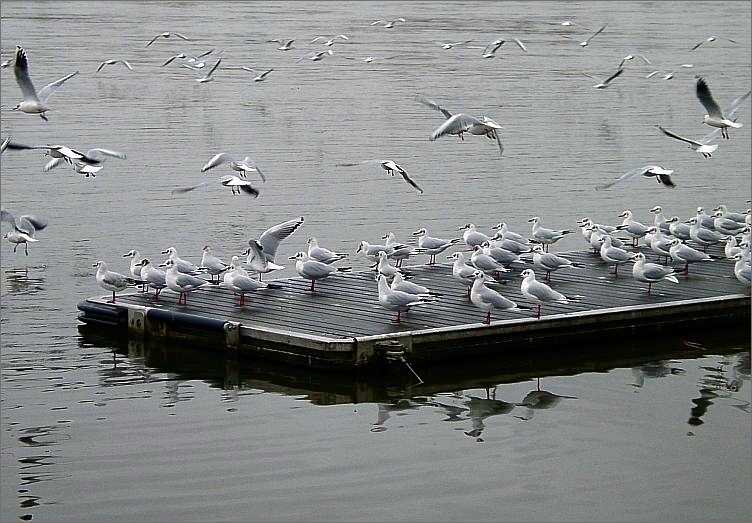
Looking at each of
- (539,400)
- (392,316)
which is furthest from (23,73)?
(539,400)

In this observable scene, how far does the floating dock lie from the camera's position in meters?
13.5

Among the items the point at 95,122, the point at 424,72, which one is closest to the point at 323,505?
the point at 95,122

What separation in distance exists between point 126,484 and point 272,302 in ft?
13.7

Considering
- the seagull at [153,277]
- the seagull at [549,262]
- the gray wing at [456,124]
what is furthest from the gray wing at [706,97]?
the seagull at [153,277]

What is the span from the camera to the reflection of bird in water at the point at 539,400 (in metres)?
13.0

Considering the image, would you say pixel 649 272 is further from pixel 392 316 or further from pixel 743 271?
pixel 392 316

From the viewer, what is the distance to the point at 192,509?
10422 mm

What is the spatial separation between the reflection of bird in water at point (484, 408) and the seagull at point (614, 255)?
352 centimetres

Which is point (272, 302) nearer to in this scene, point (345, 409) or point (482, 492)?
point (345, 409)

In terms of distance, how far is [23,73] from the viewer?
16109 mm

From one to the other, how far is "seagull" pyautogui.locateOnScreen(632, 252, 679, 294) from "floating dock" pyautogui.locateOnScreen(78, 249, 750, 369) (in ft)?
0.45

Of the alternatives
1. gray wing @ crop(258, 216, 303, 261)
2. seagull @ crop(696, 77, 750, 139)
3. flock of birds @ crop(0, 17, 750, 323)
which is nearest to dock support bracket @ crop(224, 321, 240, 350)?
flock of birds @ crop(0, 17, 750, 323)

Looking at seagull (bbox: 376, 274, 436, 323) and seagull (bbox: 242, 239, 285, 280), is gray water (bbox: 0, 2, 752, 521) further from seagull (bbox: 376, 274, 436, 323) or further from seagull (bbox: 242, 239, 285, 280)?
seagull (bbox: 242, 239, 285, 280)

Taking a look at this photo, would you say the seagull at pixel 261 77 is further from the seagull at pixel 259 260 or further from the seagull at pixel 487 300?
Answer: the seagull at pixel 487 300
